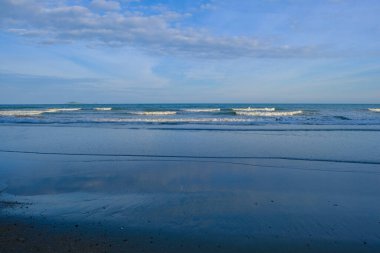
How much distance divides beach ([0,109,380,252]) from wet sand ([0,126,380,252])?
0.06ft

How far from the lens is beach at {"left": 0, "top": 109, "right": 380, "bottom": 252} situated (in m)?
Answer: 5.03

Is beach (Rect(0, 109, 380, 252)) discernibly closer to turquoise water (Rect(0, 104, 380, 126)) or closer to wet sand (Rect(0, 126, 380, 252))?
wet sand (Rect(0, 126, 380, 252))

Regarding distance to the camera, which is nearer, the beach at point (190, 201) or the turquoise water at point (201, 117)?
the beach at point (190, 201)

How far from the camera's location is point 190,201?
22.3 ft

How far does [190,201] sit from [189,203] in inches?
5.0

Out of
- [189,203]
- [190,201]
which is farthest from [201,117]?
[189,203]

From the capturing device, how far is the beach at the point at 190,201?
5.03m

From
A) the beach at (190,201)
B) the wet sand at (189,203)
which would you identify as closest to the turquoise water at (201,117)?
the beach at (190,201)

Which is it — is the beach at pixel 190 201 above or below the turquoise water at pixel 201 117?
below

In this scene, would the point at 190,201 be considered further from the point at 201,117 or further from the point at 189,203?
the point at 201,117

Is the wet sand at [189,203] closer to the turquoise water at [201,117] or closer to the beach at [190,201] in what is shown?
the beach at [190,201]

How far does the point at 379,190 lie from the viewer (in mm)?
7652

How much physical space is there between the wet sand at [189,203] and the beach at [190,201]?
2 cm

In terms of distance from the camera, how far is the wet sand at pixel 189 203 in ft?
16.5
